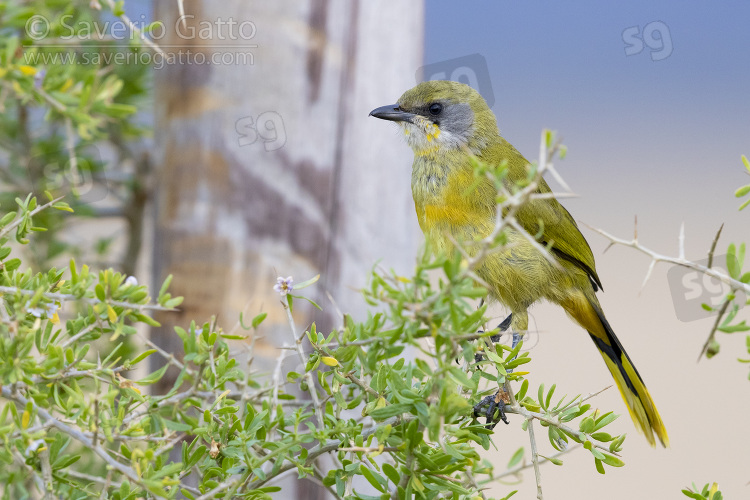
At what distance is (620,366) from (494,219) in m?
0.72

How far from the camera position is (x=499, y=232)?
87 centimetres

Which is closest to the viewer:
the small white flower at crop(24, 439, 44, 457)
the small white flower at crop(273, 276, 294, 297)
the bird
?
the small white flower at crop(24, 439, 44, 457)

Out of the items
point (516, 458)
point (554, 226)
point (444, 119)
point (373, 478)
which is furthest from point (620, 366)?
point (373, 478)

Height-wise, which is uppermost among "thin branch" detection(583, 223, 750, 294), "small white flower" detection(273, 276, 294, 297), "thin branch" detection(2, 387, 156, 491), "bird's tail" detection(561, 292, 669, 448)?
"thin branch" detection(583, 223, 750, 294)

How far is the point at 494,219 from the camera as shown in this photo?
2336 mm

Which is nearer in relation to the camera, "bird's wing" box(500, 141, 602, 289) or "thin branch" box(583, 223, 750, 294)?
"thin branch" box(583, 223, 750, 294)

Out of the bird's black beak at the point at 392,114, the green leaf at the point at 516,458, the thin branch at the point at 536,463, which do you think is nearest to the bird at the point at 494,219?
the bird's black beak at the point at 392,114

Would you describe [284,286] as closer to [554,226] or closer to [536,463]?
[536,463]

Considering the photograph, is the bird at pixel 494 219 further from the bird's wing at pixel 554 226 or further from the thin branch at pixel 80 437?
the thin branch at pixel 80 437

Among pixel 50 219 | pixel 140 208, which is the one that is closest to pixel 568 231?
pixel 140 208

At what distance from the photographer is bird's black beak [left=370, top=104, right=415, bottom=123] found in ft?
7.24

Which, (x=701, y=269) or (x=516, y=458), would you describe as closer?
(x=701, y=269)

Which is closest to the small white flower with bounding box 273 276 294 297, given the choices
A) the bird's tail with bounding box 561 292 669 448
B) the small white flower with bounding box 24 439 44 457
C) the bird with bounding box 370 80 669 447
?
the small white flower with bounding box 24 439 44 457

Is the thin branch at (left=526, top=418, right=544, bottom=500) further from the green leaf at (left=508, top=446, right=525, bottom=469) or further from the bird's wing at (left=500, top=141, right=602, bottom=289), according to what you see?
the bird's wing at (left=500, top=141, right=602, bottom=289)
